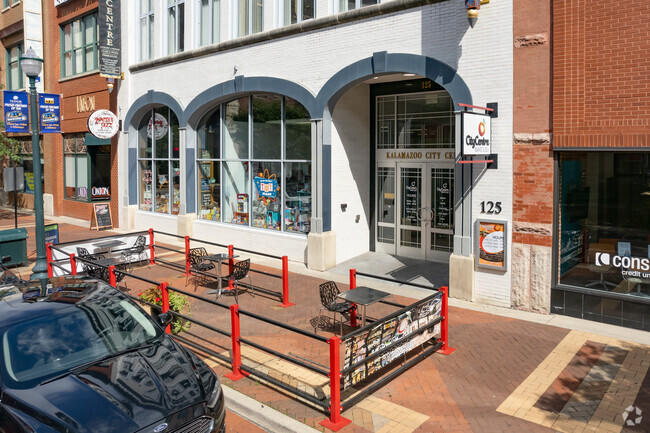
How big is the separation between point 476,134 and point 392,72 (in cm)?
322

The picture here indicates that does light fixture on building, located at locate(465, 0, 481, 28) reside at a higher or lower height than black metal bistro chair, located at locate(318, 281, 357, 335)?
higher

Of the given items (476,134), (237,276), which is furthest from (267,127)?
(476,134)

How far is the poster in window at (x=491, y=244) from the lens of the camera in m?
10.6

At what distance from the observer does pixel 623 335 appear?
9.00m

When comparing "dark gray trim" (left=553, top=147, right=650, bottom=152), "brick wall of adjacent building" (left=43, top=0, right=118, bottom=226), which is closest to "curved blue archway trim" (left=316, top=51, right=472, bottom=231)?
"dark gray trim" (left=553, top=147, right=650, bottom=152)

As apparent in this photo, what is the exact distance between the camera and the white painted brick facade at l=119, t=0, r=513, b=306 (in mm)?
10633

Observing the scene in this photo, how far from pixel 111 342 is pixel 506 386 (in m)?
5.07

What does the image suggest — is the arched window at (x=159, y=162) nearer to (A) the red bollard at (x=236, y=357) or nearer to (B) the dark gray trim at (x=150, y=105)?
(B) the dark gray trim at (x=150, y=105)

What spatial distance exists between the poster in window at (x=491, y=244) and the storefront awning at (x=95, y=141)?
689 inches

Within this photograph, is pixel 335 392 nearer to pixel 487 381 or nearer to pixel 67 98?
pixel 487 381

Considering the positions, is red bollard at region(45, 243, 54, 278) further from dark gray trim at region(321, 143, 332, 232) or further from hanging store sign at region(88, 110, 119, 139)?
hanging store sign at region(88, 110, 119, 139)

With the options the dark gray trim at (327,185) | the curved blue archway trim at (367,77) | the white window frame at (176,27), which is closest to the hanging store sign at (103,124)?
the white window frame at (176,27)

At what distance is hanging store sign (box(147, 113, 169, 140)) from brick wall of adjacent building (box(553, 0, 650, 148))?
14777 millimetres

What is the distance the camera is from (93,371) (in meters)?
5.14
